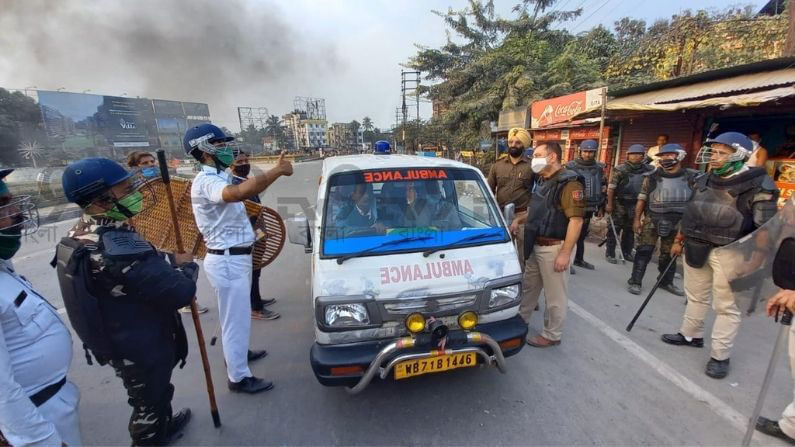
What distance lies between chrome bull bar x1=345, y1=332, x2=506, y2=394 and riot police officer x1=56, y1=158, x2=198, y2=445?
3.61 ft

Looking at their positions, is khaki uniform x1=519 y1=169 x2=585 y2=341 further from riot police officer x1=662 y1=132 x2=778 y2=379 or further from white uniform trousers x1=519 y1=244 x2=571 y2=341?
riot police officer x1=662 y1=132 x2=778 y2=379

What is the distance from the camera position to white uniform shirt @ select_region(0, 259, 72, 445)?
1.22 m

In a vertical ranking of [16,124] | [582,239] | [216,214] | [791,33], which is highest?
[16,124]

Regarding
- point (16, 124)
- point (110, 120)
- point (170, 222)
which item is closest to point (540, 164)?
point (170, 222)

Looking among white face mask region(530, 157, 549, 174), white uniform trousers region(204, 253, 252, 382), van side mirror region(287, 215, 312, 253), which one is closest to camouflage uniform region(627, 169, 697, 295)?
white face mask region(530, 157, 549, 174)

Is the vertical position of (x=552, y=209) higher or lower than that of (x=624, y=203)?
higher

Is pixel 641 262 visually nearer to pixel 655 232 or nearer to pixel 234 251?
pixel 655 232

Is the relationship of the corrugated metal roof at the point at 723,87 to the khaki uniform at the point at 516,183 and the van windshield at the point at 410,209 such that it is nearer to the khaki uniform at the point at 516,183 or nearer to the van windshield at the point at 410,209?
the khaki uniform at the point at 516,183

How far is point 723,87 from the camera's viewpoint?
20.2 ft

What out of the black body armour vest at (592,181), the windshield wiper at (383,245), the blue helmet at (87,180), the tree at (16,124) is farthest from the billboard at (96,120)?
the black body armour vest at (592,181)

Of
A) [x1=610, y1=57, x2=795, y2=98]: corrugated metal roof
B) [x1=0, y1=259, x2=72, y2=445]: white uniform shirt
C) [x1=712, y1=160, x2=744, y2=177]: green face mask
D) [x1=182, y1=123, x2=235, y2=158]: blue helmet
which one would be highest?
[x1=610, y1=57, x2=795, y2=98]: corrugated metal roof

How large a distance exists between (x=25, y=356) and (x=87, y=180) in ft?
2.53

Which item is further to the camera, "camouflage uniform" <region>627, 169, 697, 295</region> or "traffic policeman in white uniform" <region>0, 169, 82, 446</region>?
"camouflage uniform" <region>627, 169, 697, 295</region>

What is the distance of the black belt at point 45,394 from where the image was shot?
4.71 feet
